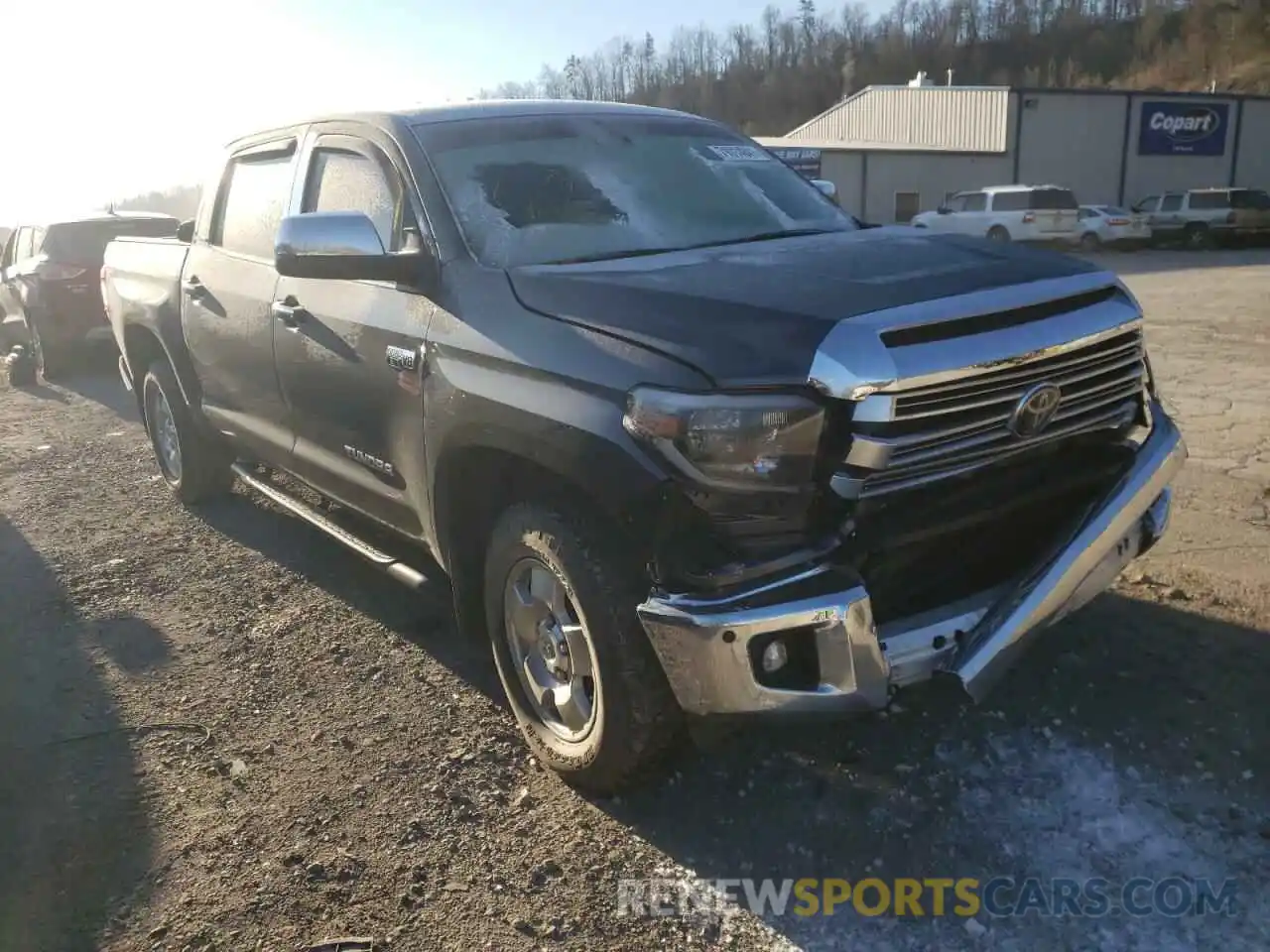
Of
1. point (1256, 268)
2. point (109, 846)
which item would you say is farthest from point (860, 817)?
point (1256, 268)

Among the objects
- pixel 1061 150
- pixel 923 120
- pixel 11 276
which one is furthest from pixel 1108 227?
pixel 11 276

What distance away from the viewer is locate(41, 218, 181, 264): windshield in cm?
1143

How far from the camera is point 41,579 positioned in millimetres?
5191

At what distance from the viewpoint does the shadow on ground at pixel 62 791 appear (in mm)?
2762

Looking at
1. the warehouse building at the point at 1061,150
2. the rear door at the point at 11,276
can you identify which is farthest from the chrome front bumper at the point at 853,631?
the warehouse building at the point at 1061,150

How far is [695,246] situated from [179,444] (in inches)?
146

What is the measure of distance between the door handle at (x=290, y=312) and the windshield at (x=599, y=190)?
828 millimetres

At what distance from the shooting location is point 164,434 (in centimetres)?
632

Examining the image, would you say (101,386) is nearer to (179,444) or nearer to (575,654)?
(179,444)

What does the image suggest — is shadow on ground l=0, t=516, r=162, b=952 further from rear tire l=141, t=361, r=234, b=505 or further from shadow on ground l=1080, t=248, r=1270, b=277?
shadow on ground l=1080, t=248, r=1270, b=277

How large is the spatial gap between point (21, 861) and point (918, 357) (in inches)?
108

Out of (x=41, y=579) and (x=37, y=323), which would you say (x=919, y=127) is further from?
(x=41, y=579)

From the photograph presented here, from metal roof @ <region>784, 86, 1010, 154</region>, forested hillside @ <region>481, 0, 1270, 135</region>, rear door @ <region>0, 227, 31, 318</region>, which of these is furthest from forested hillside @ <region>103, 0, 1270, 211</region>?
rear door @ <region>0, 227, 31, 318</region>

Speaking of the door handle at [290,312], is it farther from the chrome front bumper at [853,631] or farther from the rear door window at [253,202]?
the chrome front bumper at [853,631]
